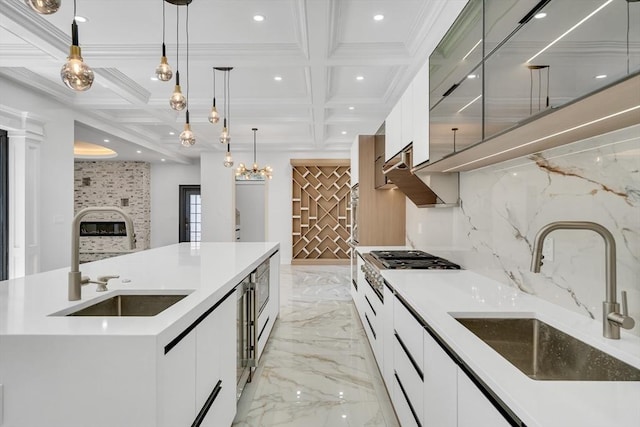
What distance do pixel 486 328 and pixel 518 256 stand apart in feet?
1.97

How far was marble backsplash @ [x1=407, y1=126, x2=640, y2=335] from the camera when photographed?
1.25 metres

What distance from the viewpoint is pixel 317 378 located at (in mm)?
2811

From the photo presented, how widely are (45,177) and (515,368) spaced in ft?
18.6

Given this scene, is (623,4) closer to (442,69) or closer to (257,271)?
(442,69)

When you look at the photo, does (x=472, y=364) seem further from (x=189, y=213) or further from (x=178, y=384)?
(x=189, y=213)

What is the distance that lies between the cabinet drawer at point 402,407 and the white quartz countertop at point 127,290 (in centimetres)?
106

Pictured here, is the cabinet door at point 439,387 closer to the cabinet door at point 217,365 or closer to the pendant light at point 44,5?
the cabinet door at point 217,365

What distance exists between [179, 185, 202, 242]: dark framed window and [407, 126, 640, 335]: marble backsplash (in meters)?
9.26

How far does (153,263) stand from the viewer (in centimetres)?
268

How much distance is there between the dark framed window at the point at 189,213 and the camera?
1050 centimetres

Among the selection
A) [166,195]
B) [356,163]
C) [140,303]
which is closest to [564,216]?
[140,303]

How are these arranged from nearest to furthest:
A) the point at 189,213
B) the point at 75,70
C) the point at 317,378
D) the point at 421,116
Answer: the point at 75,70 < the point at 421,116 < the point at 317,378 < the point at 189,213

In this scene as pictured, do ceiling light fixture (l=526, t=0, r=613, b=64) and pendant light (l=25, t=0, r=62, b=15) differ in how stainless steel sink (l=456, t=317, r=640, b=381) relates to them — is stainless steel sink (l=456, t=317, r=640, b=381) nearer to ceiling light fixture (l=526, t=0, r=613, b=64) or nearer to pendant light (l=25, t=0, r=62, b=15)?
ceiling light fixture (l=526, t=0, r=613, b=64)

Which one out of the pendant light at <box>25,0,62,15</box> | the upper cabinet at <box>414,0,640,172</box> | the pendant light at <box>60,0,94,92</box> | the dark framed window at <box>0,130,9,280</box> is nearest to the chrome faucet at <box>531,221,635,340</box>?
the upper cabinet at <box>414,0,640,172</box>
